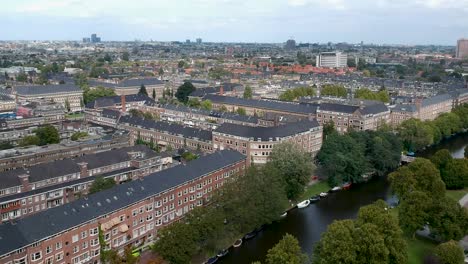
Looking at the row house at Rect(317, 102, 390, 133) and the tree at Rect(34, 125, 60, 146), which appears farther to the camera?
the row house at Rect(317, 102, 390, 133)

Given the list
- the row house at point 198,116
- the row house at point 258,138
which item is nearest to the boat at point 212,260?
the row house at point 258,138

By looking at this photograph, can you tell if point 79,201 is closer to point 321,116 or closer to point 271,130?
point 271,130

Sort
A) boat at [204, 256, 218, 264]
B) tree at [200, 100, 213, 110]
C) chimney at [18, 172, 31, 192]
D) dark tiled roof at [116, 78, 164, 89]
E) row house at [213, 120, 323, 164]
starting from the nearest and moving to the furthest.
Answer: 1. boat at [204, 256, 218, 264]
2. chimney at [18, 172, 31, 192]
3. row house at [213, 120, 323, 164]
4. tree at [200, 100, 213, 110]
5. dark tiled roof at [116, 78, 164, 89]

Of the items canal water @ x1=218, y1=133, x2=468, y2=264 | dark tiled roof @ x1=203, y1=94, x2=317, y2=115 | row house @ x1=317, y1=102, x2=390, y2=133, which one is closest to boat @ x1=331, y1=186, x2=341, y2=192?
canal water @ x1=218, y1=133, x2=468, y2=264

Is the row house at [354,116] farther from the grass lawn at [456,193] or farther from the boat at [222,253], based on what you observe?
the boat at [222,253]

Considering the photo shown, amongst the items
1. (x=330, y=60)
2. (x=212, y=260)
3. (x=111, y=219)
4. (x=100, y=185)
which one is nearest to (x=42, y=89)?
(x=100, y=185)

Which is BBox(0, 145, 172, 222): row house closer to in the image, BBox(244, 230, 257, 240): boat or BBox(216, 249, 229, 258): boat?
BBox(244, 230, 257, 240): boat
